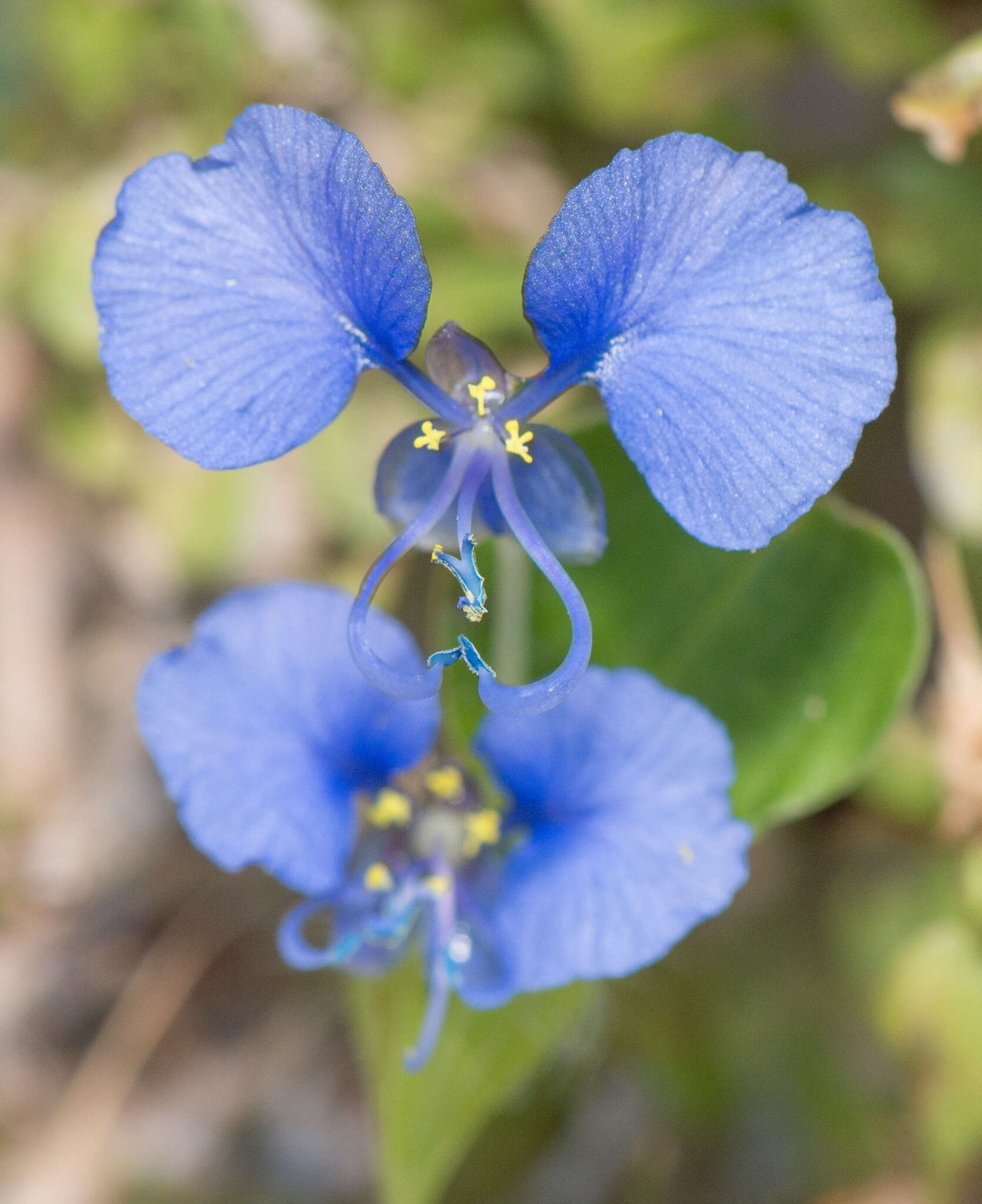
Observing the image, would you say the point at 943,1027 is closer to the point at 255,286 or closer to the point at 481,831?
the point at 481,831

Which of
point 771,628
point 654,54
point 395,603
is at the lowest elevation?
point 395,603

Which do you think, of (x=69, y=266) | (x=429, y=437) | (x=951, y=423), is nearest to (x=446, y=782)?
(x=429, y=437)

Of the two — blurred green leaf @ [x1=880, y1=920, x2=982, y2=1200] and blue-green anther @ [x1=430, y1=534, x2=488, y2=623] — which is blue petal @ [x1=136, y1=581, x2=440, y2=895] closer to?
blue-green anther @ [x1=430, y1=534, x2=488, y2=623]

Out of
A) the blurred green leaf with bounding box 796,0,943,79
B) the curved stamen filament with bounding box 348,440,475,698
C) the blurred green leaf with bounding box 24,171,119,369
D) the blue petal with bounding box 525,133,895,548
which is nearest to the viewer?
the blue petal with bounding box 525,133,895,548

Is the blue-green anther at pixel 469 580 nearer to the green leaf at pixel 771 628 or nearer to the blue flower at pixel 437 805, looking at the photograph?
the blue flower at pixel 437 805

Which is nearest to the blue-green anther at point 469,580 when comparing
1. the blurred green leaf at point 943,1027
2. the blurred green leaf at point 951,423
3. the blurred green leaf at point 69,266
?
the blurred green leaf at point 951,423

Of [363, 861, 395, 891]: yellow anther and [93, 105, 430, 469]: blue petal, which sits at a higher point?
[93, 105, 430, 469]: blue petal

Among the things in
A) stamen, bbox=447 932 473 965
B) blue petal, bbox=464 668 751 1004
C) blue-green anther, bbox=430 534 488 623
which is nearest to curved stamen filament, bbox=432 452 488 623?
blue-green anther, bbox=430 534 488 623
